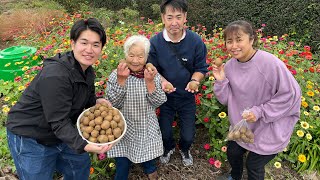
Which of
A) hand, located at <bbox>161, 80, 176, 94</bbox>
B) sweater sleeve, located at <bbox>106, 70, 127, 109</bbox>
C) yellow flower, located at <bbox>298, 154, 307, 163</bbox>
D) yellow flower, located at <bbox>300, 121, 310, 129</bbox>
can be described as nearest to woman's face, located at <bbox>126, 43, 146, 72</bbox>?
sweater sleeve, located at <bbox>106, 70, 127, 109</bbox>

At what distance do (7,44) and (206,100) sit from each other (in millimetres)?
6036

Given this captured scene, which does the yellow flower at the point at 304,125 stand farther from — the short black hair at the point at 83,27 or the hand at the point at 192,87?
the short black hair at the point at 83,27

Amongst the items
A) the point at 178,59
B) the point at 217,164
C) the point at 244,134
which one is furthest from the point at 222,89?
the point at 217,164

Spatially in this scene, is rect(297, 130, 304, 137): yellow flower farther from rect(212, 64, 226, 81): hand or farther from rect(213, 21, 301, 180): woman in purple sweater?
rect(212, 64, 226, 81): hand

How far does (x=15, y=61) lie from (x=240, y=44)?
3392 millimetres

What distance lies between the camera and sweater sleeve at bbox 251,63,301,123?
6.51 feet

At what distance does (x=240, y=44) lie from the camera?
2025 millimetres

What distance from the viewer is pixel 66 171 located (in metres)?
2.22

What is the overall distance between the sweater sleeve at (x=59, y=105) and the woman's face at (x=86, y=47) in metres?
0.22

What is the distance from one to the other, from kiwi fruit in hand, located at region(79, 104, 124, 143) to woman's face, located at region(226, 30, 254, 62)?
94 centimetres

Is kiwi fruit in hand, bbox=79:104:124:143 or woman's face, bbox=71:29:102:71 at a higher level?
woman's face, bbox=71:29:102:71

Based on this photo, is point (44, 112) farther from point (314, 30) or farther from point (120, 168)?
point (314, 30)

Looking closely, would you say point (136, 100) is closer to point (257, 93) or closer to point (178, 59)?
point (178, 59)

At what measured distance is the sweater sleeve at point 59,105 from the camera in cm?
166
